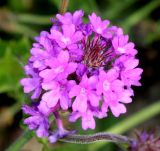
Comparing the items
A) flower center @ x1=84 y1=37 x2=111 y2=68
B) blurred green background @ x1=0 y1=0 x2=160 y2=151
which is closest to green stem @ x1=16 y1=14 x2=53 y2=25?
blurred green background @ x1=0 y1=0 x2=160 y2=151

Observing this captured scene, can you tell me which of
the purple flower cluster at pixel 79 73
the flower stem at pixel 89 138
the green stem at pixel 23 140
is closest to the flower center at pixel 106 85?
the purple flower cluster at pixel 79 73

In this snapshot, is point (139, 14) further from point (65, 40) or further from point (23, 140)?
point (65, 40)

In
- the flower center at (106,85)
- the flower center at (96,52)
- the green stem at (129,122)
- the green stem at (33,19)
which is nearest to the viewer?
the flower center at (106,85)

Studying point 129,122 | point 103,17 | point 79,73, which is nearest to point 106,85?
point 79,73

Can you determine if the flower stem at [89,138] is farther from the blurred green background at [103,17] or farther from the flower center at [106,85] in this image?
the blurred green background at [103,17]

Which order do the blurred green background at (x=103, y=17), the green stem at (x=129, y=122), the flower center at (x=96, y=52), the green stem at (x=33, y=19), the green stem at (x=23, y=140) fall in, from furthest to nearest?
1. the green stem at (x=33, y=19)
2. the blurred green background at (x=103, y=17)
3. the green stem at (x=129, y=122)
4. the green stem at (x=23, y=140)
5. the flower center at (x=96, y=52)

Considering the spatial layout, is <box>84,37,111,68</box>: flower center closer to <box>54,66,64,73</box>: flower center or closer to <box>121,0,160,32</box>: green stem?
<box>54,66,64,73</box>: flower center
